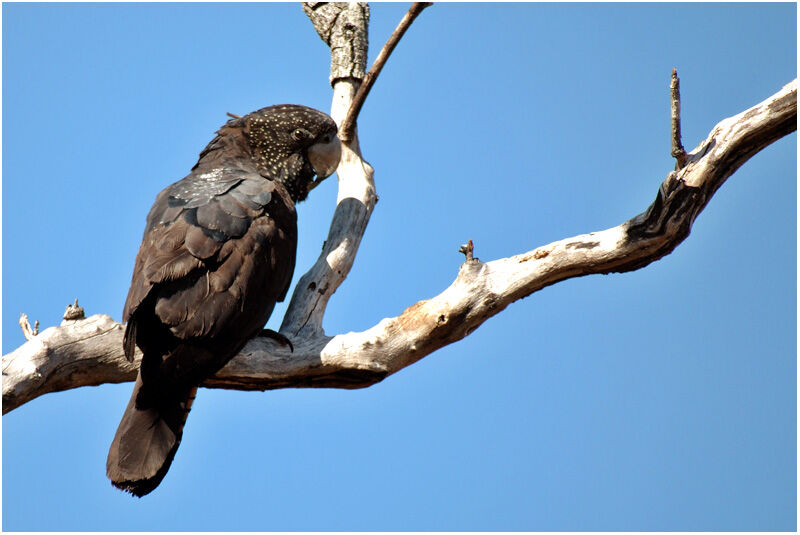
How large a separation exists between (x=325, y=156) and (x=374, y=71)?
0.58 metres

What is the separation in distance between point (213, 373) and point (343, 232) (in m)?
1.34

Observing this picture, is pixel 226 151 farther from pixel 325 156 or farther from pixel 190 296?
pixel 190 296

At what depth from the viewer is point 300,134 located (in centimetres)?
513

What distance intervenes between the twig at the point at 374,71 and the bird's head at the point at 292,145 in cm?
16

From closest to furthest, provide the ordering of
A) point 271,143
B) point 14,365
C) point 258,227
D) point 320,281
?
point 14,365 < point 258,227 < point 320,281 < point 271,143

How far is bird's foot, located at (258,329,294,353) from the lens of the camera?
429 cm

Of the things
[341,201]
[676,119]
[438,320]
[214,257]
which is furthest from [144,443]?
[676,119]

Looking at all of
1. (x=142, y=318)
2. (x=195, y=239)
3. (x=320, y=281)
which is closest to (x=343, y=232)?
(x=320, y=281)

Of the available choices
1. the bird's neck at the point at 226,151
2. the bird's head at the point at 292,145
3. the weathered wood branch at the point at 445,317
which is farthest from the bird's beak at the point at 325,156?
the weathered wood branch at the point at 445,317

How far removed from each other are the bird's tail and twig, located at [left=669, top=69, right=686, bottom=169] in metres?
2.52

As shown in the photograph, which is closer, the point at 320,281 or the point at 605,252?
the point at 605,252

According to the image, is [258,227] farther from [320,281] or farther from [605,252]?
[605,252]

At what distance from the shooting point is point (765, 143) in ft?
13.3

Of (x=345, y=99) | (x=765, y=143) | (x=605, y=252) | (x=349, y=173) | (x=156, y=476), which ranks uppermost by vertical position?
(x=345, y=99)
